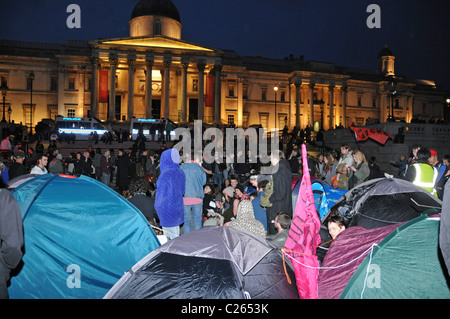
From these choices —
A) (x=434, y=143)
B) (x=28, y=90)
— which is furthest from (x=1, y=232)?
(x=28, y=90)

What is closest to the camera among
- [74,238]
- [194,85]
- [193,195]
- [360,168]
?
[74,238]

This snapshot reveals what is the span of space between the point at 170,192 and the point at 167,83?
137ft

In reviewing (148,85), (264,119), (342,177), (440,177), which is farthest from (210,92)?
(440,177)

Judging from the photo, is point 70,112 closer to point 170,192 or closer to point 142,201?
point 142,201

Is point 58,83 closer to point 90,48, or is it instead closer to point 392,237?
point 90,48

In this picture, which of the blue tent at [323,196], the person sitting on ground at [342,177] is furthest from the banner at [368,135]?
the blue tent at [323,196]

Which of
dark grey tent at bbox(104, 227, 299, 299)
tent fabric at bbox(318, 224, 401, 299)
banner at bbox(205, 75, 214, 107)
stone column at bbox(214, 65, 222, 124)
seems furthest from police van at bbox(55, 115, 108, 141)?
tent fabric at bbox(318, 224, 401, 299)

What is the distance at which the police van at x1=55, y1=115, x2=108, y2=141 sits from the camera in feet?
102

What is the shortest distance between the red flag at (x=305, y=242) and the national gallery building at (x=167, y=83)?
36.4 meters

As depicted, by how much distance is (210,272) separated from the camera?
4.21 metres

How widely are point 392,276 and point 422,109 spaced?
2921 inches

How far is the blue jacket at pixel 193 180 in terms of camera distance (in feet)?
26.2

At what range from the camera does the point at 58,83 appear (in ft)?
158

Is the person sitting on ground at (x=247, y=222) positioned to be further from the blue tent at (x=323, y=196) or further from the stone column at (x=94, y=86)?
the stone column at (x=94, y=86)
